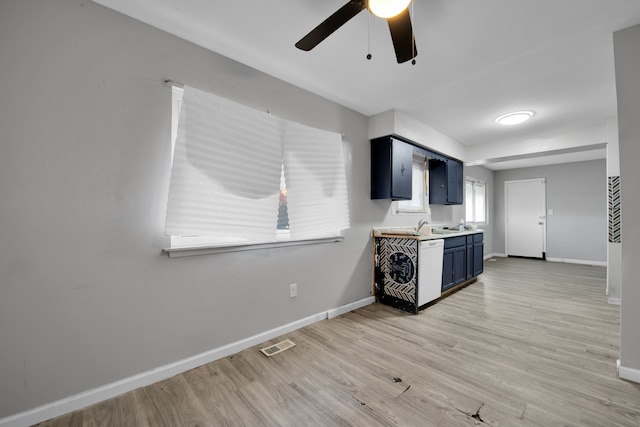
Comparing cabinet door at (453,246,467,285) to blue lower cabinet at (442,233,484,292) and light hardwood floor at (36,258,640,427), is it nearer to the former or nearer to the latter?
blue lower cabinet at (442,233,484,292)

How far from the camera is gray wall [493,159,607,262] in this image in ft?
19.1

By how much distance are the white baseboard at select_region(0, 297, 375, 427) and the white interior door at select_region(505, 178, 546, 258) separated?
23.1 feet

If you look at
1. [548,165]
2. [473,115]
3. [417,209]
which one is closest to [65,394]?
[417,209]

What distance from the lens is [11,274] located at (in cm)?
134

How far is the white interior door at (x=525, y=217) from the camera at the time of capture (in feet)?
21.5

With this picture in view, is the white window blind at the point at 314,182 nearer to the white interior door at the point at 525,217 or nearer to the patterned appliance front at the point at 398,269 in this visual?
the patterned appliance front at the point at 398,269

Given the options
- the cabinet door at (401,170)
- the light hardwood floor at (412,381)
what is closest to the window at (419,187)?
the cabinet door at (401,170)

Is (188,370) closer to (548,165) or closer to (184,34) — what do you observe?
(184,34)

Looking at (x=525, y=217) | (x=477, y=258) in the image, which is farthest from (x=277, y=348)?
(x=525, y=217)

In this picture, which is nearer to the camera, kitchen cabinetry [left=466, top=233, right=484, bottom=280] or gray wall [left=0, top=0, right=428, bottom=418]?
gray wall [left=0, top=0, right=428, bottom=418]

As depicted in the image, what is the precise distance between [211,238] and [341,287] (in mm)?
1608

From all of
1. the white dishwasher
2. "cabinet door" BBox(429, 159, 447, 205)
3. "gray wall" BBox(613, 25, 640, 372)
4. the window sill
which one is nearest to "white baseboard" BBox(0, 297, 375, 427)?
the window sill

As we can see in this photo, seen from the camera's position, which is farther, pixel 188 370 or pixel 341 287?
pixel 341 287

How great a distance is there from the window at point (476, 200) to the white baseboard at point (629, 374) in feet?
14.4
